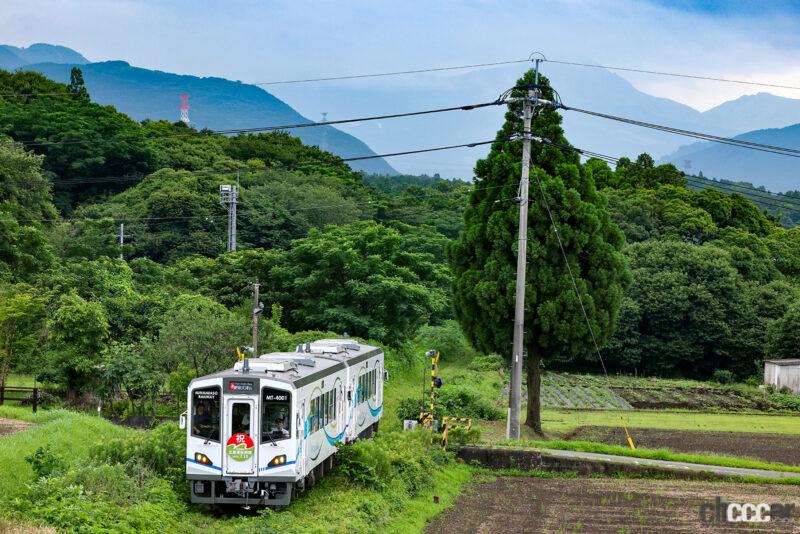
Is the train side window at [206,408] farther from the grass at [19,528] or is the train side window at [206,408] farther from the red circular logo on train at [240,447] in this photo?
the grass at [19,528]

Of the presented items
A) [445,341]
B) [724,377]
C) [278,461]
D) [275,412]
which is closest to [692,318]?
[724,377]

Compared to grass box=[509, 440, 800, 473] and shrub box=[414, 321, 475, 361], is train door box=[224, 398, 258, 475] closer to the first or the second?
grass box=[509, 440, 800, 473]

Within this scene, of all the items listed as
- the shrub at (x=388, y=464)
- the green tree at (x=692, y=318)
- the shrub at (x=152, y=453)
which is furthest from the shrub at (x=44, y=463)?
the green tree at (x=692, y=318)

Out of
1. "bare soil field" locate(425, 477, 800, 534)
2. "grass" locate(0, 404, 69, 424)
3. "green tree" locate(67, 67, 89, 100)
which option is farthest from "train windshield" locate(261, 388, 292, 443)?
"green tree" locate(67, 67, 89, 100)

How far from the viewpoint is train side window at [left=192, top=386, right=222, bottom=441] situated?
14.3 m

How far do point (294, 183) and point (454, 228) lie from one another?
11.2 m

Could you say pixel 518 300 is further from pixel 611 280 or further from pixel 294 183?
pixel 294 183

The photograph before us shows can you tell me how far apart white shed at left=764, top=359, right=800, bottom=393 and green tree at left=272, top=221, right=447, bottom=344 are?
1425 cm

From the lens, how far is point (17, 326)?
27.5 metres

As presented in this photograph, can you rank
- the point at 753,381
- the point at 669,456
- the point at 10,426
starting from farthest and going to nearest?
the point at 753,381, the point at 669,456, the point at 10,426

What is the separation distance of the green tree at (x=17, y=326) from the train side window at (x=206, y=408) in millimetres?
13688

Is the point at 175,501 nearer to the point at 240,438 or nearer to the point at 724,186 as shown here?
the point at 240,438

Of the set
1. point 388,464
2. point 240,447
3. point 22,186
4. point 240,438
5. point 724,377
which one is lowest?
point 724,377

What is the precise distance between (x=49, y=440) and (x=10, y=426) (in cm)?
325
